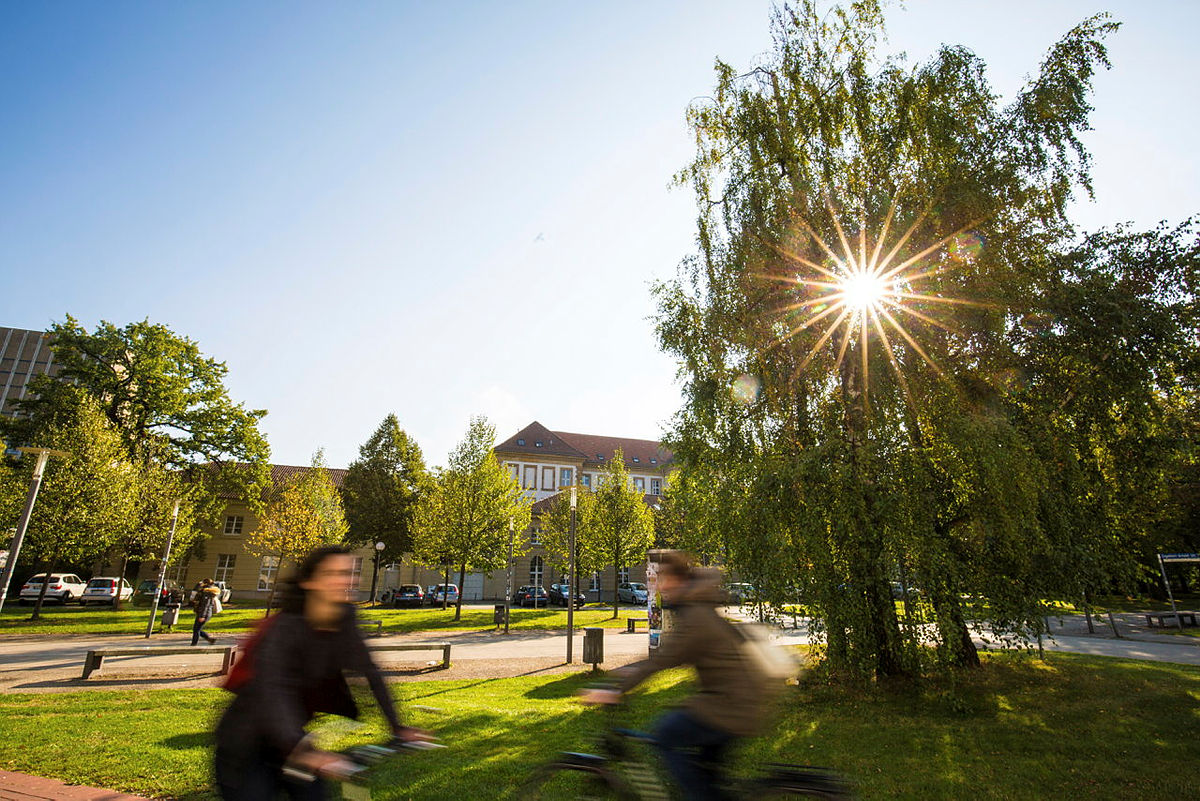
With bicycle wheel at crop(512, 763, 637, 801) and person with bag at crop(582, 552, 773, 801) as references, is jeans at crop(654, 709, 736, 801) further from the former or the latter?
bicycle wheel at crop(512, 763, 637, 801)

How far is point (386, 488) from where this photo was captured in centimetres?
4481

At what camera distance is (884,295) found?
1013 cm

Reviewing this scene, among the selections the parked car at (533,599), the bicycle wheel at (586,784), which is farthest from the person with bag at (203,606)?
the parked car at (533,599)

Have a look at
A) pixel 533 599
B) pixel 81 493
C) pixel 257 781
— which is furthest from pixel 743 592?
pixel 533 599

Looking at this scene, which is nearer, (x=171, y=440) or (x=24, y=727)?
(x=24, y=727)

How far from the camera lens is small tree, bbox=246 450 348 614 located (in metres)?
29.3

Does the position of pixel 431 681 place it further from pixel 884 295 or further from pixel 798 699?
pixel 884 295

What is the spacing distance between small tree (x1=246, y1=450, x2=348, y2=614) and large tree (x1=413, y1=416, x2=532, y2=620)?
5236 millimetres

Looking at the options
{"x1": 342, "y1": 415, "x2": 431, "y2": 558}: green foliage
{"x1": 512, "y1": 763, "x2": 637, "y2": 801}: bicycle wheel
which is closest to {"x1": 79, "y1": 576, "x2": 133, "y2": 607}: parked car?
{"x1": 342, "y1": 415, "x2": 431, "y2": 558}: green foliage

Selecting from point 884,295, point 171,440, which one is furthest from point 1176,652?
point 171,440

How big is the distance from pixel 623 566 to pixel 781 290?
86.0 ft

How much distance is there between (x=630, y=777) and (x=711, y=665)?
0.94 m

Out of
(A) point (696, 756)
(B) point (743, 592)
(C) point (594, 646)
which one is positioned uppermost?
(B) point (743, 592)

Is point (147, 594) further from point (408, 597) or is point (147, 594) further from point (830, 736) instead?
point (830, 736)
